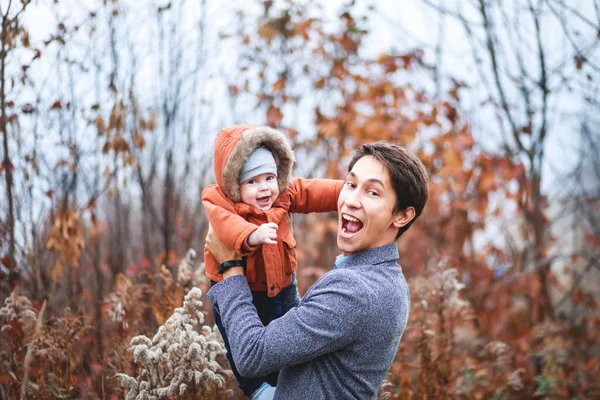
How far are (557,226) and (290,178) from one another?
11642mm

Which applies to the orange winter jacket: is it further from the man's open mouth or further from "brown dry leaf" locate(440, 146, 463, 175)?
"brown dry leaf" locate(440, 146, 463, 175)

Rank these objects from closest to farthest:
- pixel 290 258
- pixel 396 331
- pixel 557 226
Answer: pixel 396 331 < pixel 290 258 < pixel 557 226

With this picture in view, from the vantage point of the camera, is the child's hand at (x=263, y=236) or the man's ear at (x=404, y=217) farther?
the man's ear at (x=404, y=217)

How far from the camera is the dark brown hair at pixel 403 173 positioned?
1987 mm

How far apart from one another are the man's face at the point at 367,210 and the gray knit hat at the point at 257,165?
1.09 feet

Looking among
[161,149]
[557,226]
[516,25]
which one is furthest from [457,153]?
[557,226]

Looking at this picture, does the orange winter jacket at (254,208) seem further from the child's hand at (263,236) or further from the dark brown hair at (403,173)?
the dark brown hair at (403,173)

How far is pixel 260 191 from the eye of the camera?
212cm

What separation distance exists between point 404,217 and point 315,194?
1.34 ft

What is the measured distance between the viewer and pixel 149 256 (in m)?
5.04

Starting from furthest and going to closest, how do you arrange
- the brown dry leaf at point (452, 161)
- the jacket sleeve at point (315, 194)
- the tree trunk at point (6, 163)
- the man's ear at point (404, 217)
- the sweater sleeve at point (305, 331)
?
the brown dry leaf at point (452, 161)
the tree trunk at point (6, 163)
the jacket sleeve at point (315, 194)
the man's ear at point (404, 217)
the sweater sleeve at point (305, 331)

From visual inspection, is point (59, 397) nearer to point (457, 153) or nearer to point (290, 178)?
point (290, 178)

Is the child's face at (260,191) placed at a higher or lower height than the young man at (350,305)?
higher

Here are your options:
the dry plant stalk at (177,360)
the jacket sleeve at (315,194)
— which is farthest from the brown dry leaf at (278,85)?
the dry plant stalk at (177,360)
